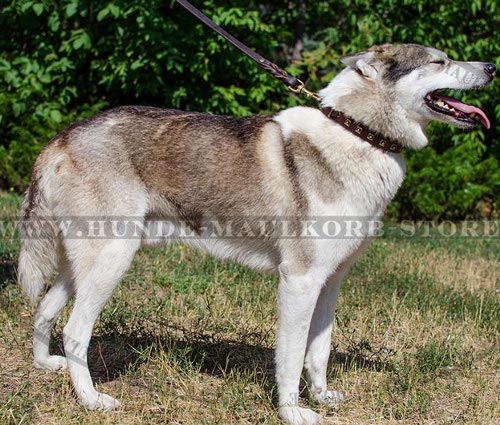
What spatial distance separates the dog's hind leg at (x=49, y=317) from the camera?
4094 mm

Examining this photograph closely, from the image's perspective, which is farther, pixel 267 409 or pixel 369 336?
pixel 369 336

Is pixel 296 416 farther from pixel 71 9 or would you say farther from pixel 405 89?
pixel 71 9

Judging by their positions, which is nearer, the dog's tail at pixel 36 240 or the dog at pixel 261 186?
the dog at pixel 261 186

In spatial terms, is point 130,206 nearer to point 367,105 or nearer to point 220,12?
point 367,105

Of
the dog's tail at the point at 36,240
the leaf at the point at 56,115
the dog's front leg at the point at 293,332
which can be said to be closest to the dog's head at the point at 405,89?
the dog's front leg at the point at 293,332

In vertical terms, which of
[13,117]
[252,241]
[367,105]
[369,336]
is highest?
[367,105]

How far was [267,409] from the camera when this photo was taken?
365 cm

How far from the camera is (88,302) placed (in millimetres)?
3668

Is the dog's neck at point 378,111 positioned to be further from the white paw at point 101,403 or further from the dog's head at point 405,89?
the white paw at point 101,403

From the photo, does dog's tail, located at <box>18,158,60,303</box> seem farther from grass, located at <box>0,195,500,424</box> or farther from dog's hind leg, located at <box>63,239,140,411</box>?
grass, located at <box>0,195,500,424</box>

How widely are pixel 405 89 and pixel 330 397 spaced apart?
64.0 inches

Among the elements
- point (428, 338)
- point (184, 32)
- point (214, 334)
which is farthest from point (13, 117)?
point (428, 338)

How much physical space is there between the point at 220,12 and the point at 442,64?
5.53 m

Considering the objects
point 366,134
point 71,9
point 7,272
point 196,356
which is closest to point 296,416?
point 196,356
